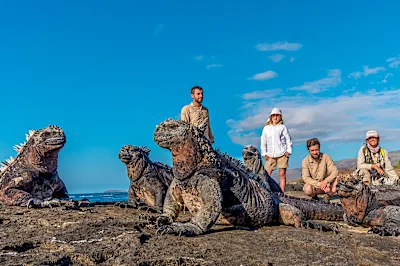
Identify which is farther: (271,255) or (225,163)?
(225,163)

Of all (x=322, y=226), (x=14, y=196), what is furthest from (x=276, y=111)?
(x=14, y=196)

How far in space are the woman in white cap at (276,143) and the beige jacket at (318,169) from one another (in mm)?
502

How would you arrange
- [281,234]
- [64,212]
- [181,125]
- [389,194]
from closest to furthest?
1. [281,234]
2. [181,125]
3. [64,212]
4. [389,194]

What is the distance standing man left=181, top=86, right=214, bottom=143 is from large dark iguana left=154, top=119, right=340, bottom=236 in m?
2.58

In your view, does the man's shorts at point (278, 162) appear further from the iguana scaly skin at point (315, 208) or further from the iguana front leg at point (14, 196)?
the iguana front leg at point (14, 196)

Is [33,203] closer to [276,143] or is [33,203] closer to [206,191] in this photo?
[206,191]

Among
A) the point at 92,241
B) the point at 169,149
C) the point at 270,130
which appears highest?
the point at 270,130

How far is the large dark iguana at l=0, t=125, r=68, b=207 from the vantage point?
6402mm

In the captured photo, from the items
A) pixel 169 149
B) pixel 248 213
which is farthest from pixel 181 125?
pixel 248 213

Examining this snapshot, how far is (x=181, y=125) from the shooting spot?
4.37m

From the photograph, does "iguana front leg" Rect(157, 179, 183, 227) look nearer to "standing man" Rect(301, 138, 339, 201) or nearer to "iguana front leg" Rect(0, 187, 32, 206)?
"iguana front leg" Rect(0, 187, 32, 206)

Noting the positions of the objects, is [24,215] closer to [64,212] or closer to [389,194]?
[64,212]

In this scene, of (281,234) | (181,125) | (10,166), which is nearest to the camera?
(281,234)

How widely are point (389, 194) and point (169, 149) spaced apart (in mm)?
3929
